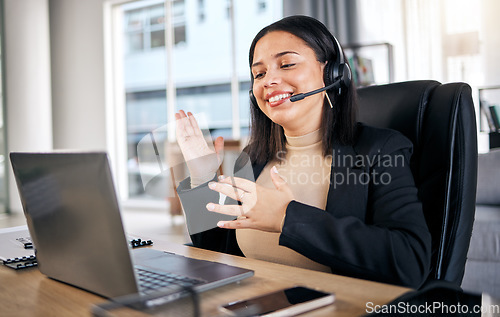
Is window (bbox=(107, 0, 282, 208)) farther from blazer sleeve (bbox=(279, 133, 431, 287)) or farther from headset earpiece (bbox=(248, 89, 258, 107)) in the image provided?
blazer sleeve (bbox=(279, 133, 431, 287))

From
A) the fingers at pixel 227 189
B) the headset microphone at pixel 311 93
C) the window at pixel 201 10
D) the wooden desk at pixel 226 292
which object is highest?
the window at pixel 201 10

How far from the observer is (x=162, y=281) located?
25.9 inches

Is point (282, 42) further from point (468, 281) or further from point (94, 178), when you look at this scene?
point (468, 281)

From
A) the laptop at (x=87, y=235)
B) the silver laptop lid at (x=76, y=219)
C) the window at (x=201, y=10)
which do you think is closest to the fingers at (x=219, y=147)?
the laptop at (x=87, y=235)

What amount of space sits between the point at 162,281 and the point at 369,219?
0.52 metres

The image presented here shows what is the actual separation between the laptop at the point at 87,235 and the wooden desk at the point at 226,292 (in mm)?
18

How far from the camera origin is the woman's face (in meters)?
1.12

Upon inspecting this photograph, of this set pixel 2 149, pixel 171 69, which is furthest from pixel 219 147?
pixel 2 149

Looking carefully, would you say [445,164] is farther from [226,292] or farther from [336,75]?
[226,292]

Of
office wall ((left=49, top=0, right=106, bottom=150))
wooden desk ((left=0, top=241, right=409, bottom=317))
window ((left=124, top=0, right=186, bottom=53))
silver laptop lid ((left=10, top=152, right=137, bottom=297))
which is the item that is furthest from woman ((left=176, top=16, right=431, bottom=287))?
office wall ((left=49, top=0, right=106, bottom=150))

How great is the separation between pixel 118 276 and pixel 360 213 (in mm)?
570

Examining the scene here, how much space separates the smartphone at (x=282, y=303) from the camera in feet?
1.79

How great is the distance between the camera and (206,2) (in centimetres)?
525

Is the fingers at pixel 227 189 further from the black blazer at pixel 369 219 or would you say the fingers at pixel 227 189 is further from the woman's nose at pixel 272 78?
the woman's nose at pixel 272 78
